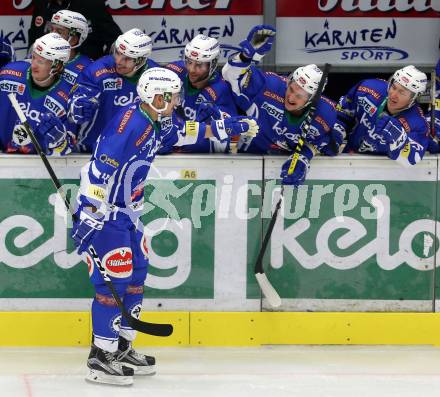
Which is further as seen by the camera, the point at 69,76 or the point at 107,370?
the point at 69,76

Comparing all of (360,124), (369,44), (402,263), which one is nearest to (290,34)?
(369,44)

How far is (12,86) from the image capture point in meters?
7.45

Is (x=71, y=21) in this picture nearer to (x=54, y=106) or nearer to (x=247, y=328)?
(x=54, y=106)

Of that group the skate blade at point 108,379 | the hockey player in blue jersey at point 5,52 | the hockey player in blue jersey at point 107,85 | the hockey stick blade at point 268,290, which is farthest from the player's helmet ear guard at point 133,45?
the skate blade at point 108,379

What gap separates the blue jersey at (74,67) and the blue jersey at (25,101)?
129 mm

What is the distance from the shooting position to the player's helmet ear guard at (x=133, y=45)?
7.36m

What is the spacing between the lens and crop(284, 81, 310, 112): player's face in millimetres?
7398

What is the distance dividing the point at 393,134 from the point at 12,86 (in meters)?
2.01

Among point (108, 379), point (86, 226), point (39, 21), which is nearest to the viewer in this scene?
point (86, 226)

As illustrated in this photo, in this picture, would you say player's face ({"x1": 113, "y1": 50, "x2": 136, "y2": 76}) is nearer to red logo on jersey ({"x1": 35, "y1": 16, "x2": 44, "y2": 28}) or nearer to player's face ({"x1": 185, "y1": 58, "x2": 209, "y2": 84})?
player's face ({"x1": 185, "y1": 58, "x2": 209, "y2": 84})

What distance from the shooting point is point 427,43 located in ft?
28.8

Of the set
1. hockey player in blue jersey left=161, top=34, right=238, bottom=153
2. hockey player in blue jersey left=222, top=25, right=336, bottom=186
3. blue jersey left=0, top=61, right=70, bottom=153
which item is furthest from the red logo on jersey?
hockey player in blue jersey left=222, top=25, right=336, bottom=186

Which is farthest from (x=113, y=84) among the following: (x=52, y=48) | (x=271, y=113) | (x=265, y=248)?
(x=265, y=248)

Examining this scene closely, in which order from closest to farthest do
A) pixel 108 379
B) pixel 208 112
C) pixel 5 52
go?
pixel 108 379 < pixel 208 112 < pixel 5 52
